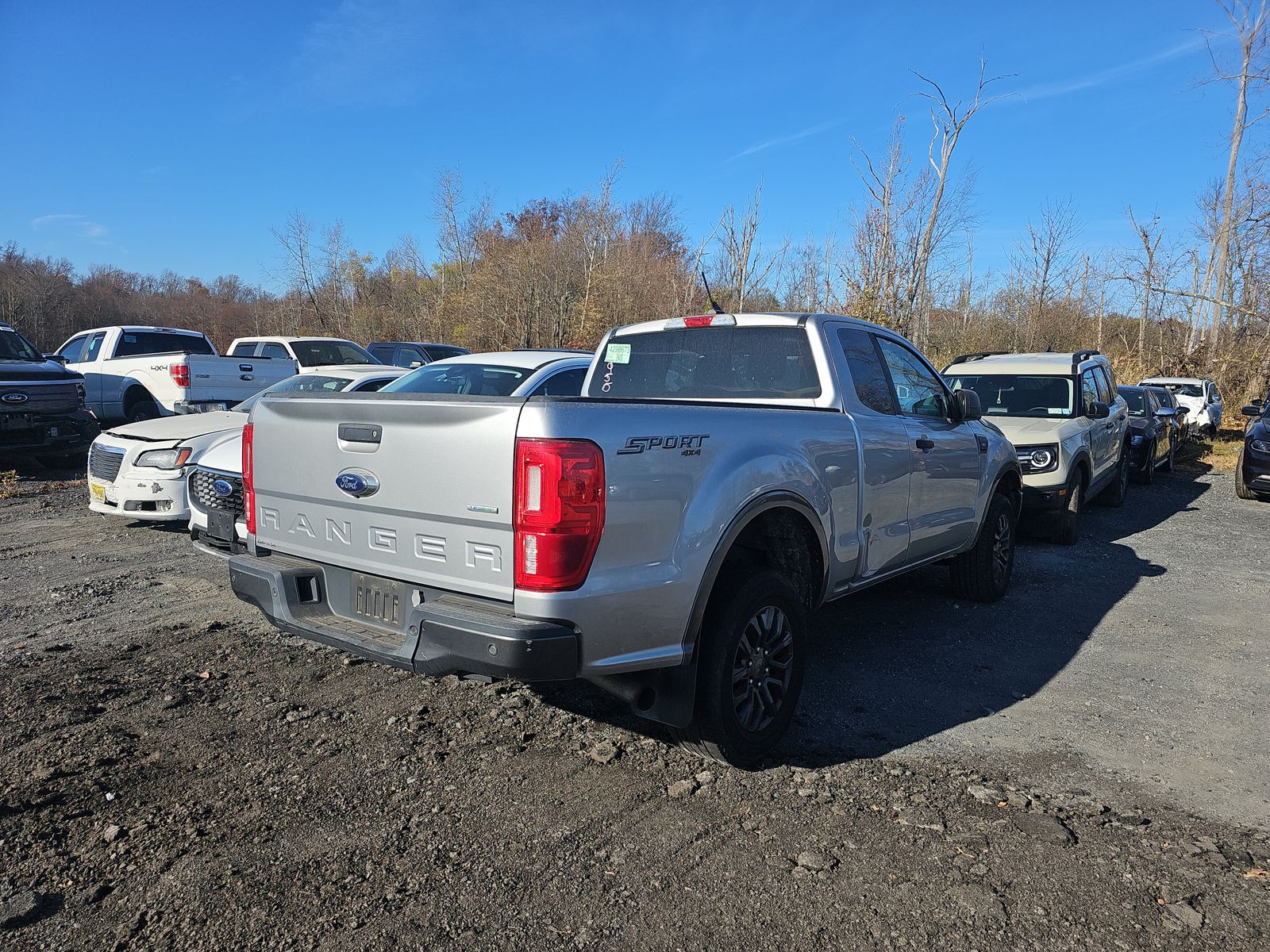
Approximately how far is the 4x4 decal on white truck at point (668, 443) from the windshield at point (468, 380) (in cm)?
405

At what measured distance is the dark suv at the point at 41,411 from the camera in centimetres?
1093

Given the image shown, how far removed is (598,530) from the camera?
2820 millimetres

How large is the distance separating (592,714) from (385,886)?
149cm

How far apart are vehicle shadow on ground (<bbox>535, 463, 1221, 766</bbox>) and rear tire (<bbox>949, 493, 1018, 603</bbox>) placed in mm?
110

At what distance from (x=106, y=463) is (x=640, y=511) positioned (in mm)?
6753

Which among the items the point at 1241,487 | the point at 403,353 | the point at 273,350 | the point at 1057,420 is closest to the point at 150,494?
the point at 1057,420

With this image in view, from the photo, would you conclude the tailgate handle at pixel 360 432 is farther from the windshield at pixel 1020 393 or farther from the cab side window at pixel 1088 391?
the cab side window at pixel 1088 391

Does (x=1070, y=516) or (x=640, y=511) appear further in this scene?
(x=1070, y=516)

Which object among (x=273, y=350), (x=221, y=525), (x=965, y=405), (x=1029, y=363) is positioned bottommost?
(x=221, y=525)

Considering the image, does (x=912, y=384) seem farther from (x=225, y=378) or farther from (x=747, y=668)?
(x=225, y=378)

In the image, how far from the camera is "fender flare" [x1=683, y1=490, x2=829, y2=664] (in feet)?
10.4

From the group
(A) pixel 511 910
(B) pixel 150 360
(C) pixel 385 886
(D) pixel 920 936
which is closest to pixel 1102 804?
(D) pixel 920 936

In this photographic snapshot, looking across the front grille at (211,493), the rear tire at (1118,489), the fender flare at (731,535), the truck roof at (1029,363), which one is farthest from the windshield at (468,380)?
the rear tire at (1118,489)

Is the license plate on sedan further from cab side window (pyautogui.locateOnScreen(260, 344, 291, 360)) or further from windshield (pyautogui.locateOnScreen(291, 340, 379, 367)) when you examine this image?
cab side window (pyautogui.locateOnScreen(260, 344, 291, 360))
